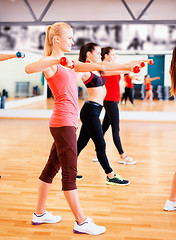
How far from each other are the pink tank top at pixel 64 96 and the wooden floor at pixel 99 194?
805 millimetres

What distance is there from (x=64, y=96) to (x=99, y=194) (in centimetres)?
138

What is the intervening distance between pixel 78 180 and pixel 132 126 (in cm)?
466

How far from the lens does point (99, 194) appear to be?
3.32 m

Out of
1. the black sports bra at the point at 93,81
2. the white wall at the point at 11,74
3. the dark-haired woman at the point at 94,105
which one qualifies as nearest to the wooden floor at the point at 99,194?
the dark-haired woman at the point at 94,105

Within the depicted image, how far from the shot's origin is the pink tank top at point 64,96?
223cm

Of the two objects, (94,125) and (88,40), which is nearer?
(94,125)

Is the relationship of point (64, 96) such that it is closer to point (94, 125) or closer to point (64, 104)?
point (64, 104)

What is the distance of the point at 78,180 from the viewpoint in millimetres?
3805

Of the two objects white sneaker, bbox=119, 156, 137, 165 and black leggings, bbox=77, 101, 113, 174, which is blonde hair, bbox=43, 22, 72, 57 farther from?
white sneaker, bbox=119, 156, 137, 165

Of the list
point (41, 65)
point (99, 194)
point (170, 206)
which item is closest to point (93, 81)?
point (99, 194)

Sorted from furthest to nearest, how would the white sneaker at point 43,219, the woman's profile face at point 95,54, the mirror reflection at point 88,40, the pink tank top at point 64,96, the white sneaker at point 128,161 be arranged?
the mirror reflection at point 88,40, the white sneaker at point 128,161, the woman's profile face at point 95,54, the white sneaker at point 43,219, the pink tank top at point 64,96

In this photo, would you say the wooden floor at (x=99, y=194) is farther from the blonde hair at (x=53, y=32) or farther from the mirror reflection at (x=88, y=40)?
the mirror reflection at (x=88, y=40)

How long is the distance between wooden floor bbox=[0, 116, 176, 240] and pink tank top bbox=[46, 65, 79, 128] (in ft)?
2.64

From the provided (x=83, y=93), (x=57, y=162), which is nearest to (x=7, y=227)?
(x=57, y=162)
